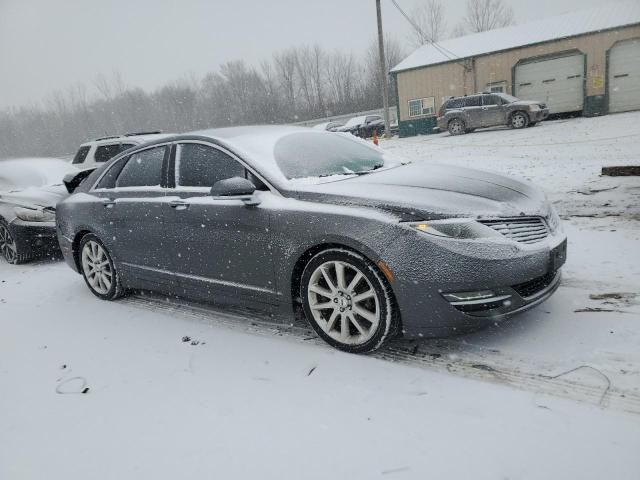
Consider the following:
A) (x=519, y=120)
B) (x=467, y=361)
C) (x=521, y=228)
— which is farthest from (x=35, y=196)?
(x=519, y=120)

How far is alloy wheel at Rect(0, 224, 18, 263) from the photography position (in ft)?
22.0

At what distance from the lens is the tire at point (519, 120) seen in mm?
19112

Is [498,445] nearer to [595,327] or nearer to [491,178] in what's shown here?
[595,327]

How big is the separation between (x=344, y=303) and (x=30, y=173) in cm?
656

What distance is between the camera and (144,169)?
4410 millimetres

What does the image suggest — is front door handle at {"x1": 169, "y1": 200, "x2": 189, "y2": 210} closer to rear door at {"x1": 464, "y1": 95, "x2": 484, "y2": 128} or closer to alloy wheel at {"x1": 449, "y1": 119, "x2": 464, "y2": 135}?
rear door at {"x1": 464, "y1": 95, "x2": 484, "y2": 128}

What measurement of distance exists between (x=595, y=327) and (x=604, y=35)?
913 inches

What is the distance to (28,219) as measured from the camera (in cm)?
658

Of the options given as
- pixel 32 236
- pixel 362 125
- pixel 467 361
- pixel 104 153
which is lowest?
pixel 467 361

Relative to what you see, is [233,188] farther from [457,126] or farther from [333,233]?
[457,126]

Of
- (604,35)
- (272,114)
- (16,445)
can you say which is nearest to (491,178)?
(16,445)

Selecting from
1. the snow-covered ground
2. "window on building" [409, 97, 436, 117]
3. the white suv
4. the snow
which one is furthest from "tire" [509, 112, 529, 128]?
the snow

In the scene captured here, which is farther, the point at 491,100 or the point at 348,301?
the point at 491,100

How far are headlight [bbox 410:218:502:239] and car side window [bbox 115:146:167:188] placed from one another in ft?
8.08
